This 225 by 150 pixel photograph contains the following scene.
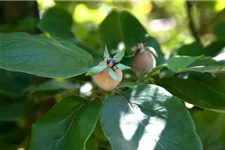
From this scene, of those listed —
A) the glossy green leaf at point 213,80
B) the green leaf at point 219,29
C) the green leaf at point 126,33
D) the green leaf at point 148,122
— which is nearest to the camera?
the green leaf at point 148,122

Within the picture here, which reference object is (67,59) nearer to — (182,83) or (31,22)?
(182,83)

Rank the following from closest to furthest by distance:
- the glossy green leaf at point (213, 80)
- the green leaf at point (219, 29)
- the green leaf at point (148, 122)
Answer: the green leaf at point (148, 122)
the glossy green leaf at point (213, 80)
the green leaf at point (219, 29)

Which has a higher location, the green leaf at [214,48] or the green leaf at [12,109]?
the green leaf at [214,48]

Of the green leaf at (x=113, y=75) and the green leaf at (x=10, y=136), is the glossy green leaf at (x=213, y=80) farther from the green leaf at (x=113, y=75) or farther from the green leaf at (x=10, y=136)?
the green leaf at (x=10, y=136)

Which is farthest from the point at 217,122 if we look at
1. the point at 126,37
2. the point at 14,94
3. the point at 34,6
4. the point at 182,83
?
the point at 34,6

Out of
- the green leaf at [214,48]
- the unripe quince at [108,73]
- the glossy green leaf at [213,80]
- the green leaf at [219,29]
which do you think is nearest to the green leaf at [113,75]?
the unripe quince at [108,73]
